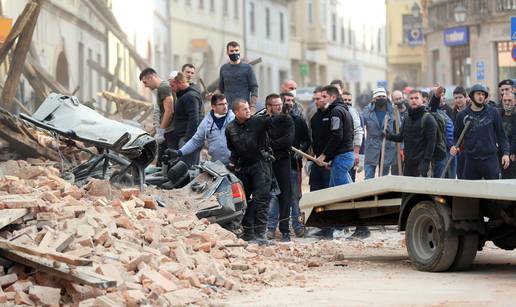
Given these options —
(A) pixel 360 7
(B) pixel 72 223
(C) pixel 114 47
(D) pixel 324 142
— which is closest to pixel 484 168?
(D) pixel 324 142

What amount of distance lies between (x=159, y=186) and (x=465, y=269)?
428cm

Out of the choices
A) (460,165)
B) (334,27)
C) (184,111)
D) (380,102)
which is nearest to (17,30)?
(184,111)

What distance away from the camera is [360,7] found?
103m

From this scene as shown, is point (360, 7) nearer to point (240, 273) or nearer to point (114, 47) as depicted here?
point (114, 47)

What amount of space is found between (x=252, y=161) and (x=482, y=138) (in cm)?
283

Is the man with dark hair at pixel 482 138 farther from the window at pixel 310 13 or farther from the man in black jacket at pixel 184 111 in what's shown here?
the window at pixel 310 13

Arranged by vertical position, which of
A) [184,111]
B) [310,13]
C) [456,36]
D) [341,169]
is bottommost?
[341,169]

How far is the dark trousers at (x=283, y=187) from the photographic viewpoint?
16.5 metres

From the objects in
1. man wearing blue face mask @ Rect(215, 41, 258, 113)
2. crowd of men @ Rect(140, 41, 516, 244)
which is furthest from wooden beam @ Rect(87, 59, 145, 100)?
crowd of men @ Rect(140, 41, 516, 244)

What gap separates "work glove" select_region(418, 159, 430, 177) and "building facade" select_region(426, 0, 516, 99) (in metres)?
37.6

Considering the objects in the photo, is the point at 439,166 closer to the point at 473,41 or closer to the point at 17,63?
the point at 17,63

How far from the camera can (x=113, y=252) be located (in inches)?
474

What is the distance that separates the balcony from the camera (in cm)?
5841

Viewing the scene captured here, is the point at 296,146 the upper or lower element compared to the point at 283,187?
upper
